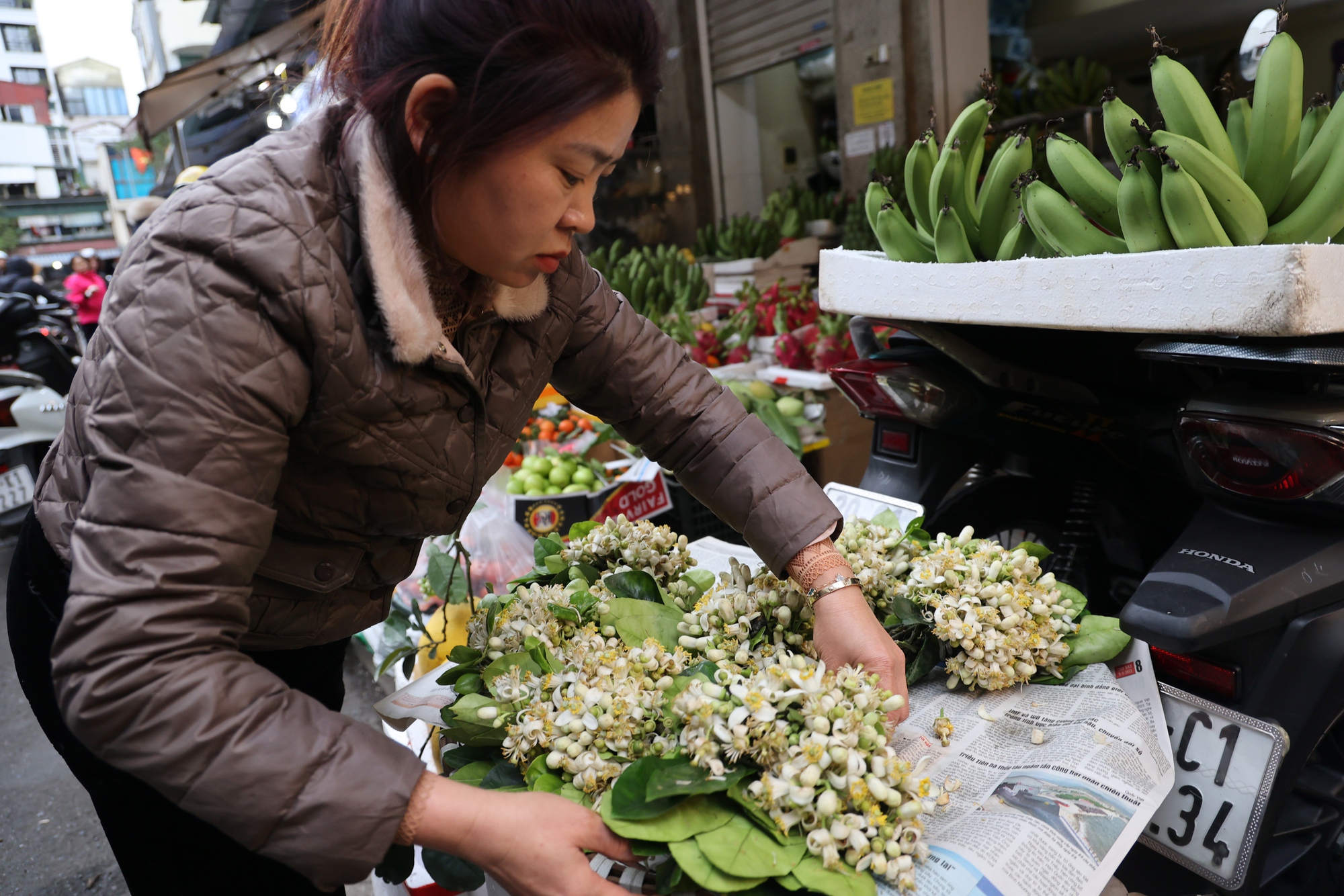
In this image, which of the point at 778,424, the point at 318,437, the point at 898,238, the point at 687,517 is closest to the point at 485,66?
the point at 318,437

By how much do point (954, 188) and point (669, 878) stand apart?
5.27 ft

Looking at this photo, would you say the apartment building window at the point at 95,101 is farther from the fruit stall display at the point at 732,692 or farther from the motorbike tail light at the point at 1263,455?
the motorbike tail light at the point at 1263,455

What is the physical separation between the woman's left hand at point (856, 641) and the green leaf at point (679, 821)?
31cm

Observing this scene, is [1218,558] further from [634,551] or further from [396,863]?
[396,863]

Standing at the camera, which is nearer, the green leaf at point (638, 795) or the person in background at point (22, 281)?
the green leaf at point (638, 795)

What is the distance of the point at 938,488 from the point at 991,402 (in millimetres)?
250

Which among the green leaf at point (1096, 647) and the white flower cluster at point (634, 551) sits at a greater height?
the white flower cluster at point (634, 551)

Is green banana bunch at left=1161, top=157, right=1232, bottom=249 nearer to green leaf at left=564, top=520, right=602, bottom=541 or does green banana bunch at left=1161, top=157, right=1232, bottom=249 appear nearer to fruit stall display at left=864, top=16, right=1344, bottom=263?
fruit stall display at left=864, top=16, right=1344, bottom=263

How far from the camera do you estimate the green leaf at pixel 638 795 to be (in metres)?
0.92

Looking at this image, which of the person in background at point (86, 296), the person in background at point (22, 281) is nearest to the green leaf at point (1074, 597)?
the person in background at point (22, 281)

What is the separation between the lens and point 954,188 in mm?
1923

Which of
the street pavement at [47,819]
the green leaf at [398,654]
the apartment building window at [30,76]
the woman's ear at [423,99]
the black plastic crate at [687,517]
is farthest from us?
the apartment building window at [30,76]

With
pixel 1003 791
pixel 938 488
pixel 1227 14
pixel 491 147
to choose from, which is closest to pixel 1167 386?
pixel 938 488

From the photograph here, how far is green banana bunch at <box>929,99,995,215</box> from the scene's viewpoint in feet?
6.17
